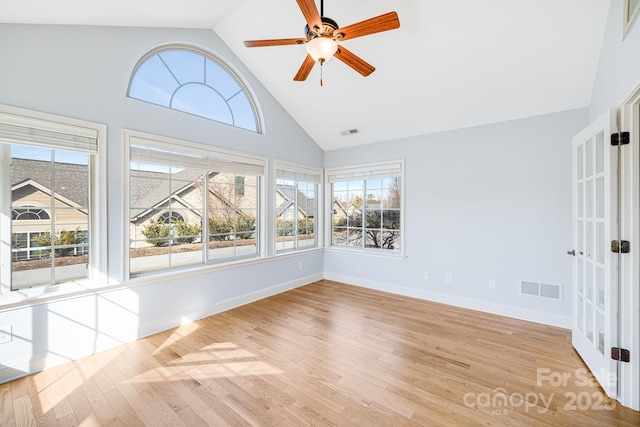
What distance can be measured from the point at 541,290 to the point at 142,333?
458 centimetres

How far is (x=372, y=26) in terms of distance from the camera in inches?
76.2

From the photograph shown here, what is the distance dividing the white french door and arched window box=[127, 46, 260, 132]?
12.6 feet

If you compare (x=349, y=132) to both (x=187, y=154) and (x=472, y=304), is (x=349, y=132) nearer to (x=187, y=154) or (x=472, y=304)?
(x=187, y=154)

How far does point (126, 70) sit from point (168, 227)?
66.2 inches

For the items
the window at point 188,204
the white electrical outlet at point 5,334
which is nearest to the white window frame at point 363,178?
the window at point 188,204

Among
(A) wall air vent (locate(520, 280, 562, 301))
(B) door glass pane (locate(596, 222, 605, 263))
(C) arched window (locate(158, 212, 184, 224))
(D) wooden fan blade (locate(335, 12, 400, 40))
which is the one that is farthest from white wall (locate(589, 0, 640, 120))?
(C) arched window (locate(158, 212, 184, 224))

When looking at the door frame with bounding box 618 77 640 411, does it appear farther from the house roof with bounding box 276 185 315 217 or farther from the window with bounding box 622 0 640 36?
the house roof with bounding box 276 185 315 217

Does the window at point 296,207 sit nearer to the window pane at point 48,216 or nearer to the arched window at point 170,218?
the arched window at point 170,218

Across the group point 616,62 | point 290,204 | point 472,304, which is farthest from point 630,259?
point 290,204

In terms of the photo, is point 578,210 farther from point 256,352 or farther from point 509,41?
point 256,352

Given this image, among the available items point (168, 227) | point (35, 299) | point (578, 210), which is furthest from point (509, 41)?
point (35, 299)

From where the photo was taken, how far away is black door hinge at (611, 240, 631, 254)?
1.85 m

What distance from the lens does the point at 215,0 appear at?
274 centimetres

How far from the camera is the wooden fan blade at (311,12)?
5.71 ft
